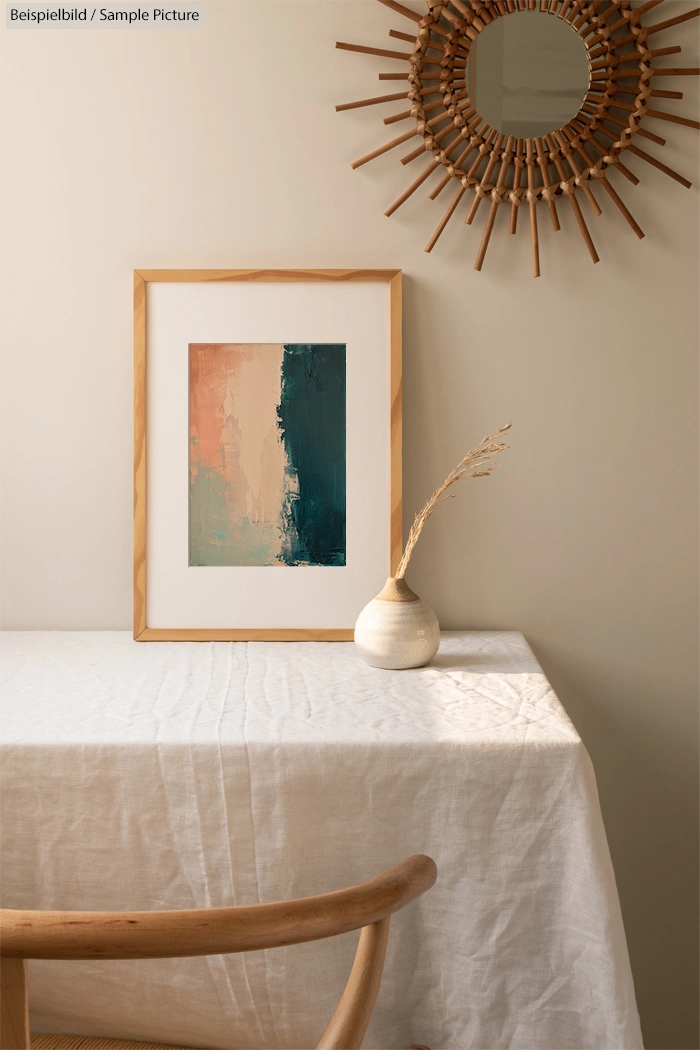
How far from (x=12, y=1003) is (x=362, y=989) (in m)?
0.26

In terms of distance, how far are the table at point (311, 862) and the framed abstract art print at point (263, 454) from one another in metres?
0.45

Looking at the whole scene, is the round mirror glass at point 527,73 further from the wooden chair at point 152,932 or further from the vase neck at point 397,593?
the wooden chair at point 152,932

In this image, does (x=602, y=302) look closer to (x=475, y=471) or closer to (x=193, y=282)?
(x=475, y=471)

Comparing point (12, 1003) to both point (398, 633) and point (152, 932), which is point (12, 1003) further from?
point (398, 633)

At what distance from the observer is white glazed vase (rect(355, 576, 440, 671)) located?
1.12m

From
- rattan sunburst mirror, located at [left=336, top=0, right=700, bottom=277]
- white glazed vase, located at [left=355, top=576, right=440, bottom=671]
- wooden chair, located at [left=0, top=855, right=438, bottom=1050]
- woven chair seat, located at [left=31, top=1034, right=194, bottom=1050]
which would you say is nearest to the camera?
wooden chair, located at [left=0, top=855, right=438, bottom=1050]

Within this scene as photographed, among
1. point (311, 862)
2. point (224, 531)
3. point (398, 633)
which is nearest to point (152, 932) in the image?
point (311, 862)

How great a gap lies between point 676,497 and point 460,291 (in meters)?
0.52

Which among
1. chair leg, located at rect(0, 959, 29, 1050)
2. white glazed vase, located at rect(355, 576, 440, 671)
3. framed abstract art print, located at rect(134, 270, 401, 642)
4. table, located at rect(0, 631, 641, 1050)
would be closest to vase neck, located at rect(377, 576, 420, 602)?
white glazed vase, located at rect(355, 576, 440, 671)

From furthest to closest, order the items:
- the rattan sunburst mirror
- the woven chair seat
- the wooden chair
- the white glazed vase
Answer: the rattan sunburst mirror < the white glazed vase < the woven chair seat < the wooden chair

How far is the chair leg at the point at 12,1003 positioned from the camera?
0.51 meters

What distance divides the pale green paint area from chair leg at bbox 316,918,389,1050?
0.78 m

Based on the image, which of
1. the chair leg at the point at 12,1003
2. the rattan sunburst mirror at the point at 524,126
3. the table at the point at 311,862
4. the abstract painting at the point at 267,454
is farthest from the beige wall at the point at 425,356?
the chair leg at the point at 12,1003

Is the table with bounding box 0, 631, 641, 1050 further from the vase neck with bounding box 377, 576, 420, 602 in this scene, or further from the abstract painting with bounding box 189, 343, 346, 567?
the abstract painting with bounding box 189, 343, 346, 567
